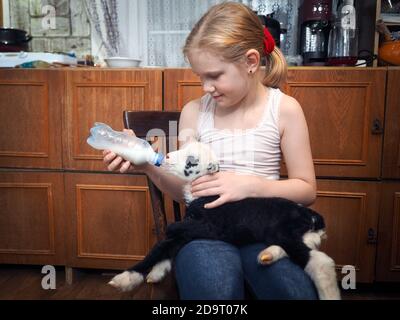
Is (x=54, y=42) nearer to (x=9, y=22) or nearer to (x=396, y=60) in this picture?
(x=9, y=22)

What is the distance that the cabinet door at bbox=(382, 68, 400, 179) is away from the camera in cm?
139

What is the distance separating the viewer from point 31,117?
1.56 metres

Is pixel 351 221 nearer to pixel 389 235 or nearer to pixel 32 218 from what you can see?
pixel 389 235

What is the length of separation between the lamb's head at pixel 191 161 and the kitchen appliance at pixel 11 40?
49.4 inches

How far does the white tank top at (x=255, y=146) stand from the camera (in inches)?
36.9

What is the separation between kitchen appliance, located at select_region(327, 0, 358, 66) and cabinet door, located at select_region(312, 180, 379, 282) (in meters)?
0.56

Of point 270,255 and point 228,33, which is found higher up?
point 228,33

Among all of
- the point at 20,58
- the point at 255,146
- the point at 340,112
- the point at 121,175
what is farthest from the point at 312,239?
the point at 20,58

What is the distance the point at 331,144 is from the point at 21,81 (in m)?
1.27

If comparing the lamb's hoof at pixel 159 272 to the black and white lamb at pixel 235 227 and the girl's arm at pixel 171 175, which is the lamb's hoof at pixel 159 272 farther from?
the girl's arm at pixel 171 175

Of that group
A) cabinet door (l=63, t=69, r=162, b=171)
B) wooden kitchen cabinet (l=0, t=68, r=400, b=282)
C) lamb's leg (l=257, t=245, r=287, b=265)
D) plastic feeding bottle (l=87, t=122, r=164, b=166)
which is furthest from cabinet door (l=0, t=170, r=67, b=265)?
lamb's leg (l=257, t=245, r=287, b=265)

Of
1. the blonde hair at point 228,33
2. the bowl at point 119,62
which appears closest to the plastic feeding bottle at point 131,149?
the blonde hair at point 228,33

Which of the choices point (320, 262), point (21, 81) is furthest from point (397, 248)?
point (21, 81)

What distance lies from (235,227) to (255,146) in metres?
0.23
